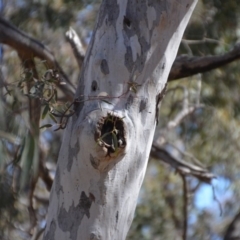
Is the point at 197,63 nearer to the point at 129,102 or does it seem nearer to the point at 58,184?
the point at 129,102

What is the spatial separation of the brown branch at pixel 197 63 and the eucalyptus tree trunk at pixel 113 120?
64 centimetres

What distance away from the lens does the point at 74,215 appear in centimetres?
221

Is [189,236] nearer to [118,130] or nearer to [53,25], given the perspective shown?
[53,25]

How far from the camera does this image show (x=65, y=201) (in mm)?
2234

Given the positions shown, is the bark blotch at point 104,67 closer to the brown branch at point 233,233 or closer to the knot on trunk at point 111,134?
the knot on trunk at point 111,134

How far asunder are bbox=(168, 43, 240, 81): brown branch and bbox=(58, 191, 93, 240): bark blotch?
1095 millimetres

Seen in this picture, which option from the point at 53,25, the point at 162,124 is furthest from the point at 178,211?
the point at 53,25

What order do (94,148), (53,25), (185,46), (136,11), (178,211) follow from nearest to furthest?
(94,148), (136,11), (185,46), (53,25), (178,211)

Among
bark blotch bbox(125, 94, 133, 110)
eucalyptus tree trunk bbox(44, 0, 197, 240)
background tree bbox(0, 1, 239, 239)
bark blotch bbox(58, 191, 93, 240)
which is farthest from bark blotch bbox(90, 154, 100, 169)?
background tree bbox(0, 1, 239, 239)

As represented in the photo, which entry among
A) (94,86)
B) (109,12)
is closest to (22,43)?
(109,12)

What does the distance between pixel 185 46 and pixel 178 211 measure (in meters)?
2.41

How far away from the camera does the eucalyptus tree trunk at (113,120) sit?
219cm

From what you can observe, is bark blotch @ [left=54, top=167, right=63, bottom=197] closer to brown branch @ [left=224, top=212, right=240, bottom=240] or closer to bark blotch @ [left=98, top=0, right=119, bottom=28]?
bark blotch @ [left=98, top=0, right=119, bottom=28]

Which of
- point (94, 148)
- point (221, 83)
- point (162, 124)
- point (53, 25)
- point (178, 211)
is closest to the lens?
point (94, 148)
